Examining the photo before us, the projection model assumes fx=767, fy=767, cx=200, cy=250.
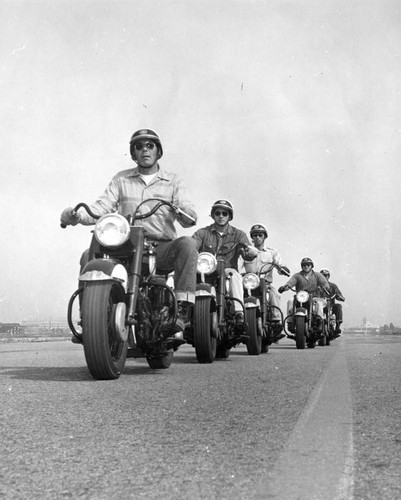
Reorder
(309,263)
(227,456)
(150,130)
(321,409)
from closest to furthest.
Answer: (227,456) < (321,409) < (150,130) < (309,263)

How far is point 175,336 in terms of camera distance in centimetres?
589

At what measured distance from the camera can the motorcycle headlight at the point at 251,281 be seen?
9898 millimetres

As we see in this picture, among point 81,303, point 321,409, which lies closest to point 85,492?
point 321,409

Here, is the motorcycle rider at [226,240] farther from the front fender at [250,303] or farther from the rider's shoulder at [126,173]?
the rider's shoulder at [126,173]

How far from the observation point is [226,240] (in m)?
8.95

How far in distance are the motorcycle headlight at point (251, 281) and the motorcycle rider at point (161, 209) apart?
3.57m

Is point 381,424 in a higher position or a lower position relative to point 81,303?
lower

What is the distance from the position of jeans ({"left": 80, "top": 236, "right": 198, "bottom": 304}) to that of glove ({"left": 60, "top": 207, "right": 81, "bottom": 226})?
2.43ft

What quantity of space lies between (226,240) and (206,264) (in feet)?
3.64

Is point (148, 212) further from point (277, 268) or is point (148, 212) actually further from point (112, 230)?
point (277, 268)

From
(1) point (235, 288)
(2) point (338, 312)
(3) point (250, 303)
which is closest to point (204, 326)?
(1) point (235, 288)

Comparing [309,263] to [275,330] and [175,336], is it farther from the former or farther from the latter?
[175,336]

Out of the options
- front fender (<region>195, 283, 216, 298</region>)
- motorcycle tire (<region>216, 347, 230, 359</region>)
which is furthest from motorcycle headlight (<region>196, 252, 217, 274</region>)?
motorcycle tire (<region>216, 347, 230, 359</region>)

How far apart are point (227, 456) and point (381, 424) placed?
101 centimetres
